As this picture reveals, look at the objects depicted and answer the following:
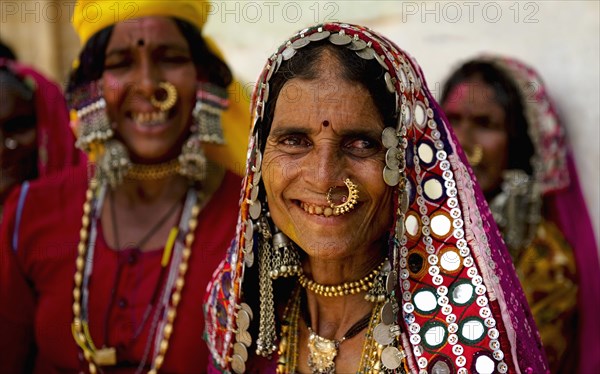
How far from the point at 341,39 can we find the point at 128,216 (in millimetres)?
1371

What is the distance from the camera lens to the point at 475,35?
369 cm

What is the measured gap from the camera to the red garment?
103 inches

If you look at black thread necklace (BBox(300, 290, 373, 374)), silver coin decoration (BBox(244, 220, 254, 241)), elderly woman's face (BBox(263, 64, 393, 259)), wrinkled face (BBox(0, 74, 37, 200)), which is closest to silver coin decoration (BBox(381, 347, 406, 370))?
black thread necklace (BBox(300, 290, 373, 374))

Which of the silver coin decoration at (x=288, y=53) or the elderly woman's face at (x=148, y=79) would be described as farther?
the elderly woman's face at (x=148, y=79)

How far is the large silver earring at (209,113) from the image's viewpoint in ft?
9.00

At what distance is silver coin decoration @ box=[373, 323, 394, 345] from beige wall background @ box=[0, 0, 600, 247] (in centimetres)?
157

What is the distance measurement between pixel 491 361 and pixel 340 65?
792mm

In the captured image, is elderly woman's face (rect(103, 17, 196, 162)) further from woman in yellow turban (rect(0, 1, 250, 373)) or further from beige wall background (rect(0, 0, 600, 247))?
beige wall background (rect(0, 0, 600, 247))

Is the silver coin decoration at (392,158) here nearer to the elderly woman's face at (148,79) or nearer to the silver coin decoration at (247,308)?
the silver coin decoration at (247,308)

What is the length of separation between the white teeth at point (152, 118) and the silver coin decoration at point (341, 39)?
1.06 m

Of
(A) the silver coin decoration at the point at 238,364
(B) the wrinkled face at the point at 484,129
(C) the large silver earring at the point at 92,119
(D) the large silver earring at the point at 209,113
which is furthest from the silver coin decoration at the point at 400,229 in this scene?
(B) the wrinkled face at the point at 484,129

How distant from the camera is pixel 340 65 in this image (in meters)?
1.79

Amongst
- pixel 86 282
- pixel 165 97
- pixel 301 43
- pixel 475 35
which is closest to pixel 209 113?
pixel 165 97

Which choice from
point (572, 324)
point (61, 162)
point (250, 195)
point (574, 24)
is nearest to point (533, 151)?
point (574, 24)
